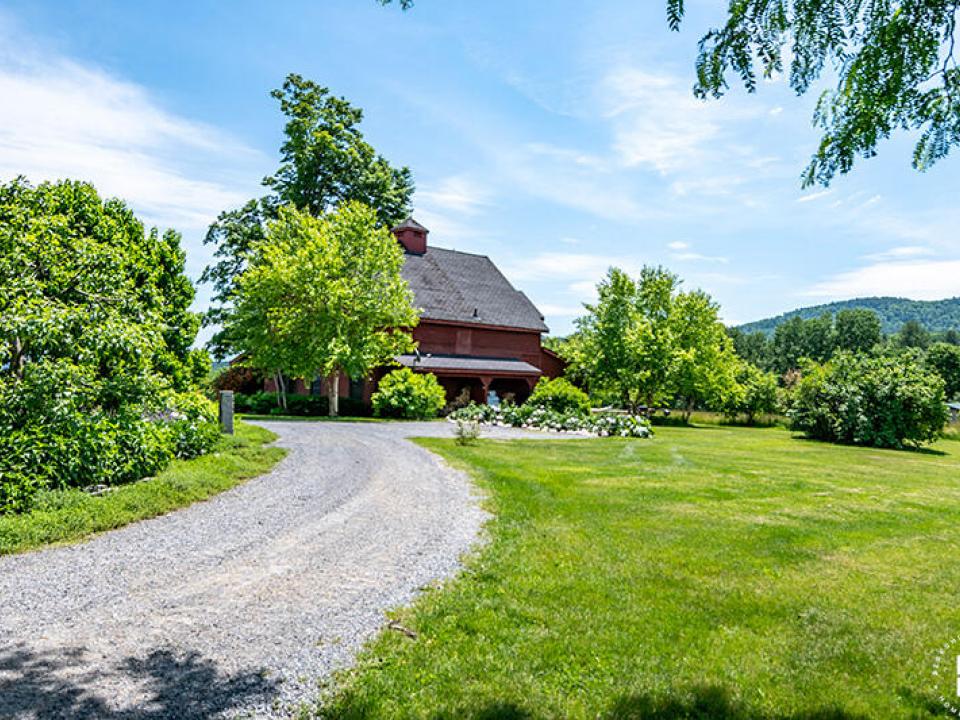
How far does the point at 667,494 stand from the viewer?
36.4 ft

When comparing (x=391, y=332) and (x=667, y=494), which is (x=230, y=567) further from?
(x=391, y=332)

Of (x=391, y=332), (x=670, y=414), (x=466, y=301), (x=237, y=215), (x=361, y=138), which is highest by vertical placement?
(x=361, y=138)

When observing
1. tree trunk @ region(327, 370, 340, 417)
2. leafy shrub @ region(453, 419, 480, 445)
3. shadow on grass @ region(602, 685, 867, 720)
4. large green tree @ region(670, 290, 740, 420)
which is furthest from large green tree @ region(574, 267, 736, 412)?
shadow on grass @ region(602, 685, 867, 720)

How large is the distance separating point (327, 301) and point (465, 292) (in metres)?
11.6

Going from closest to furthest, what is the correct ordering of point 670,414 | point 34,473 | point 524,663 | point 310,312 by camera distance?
point 524,663 → point 34,473 → point 310,312 → point 670,414

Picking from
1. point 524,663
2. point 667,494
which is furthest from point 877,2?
point 667,494

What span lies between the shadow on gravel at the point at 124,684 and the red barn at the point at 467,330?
86.2 ft

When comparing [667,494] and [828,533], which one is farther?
[667,494]

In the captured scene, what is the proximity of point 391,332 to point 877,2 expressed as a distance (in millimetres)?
27676

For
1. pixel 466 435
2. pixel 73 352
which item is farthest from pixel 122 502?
pixel 466 435

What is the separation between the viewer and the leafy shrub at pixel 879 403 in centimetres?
2483

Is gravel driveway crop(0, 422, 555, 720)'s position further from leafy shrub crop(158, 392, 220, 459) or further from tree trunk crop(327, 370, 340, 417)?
tree trunk crop(327, 370, 340, 417)

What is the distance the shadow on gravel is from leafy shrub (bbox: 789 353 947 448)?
28.1 metres

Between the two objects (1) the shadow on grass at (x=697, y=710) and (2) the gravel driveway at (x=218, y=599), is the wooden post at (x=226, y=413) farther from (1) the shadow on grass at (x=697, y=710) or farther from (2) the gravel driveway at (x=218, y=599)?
(1) the shadow on grass at (x=697, y=710)
